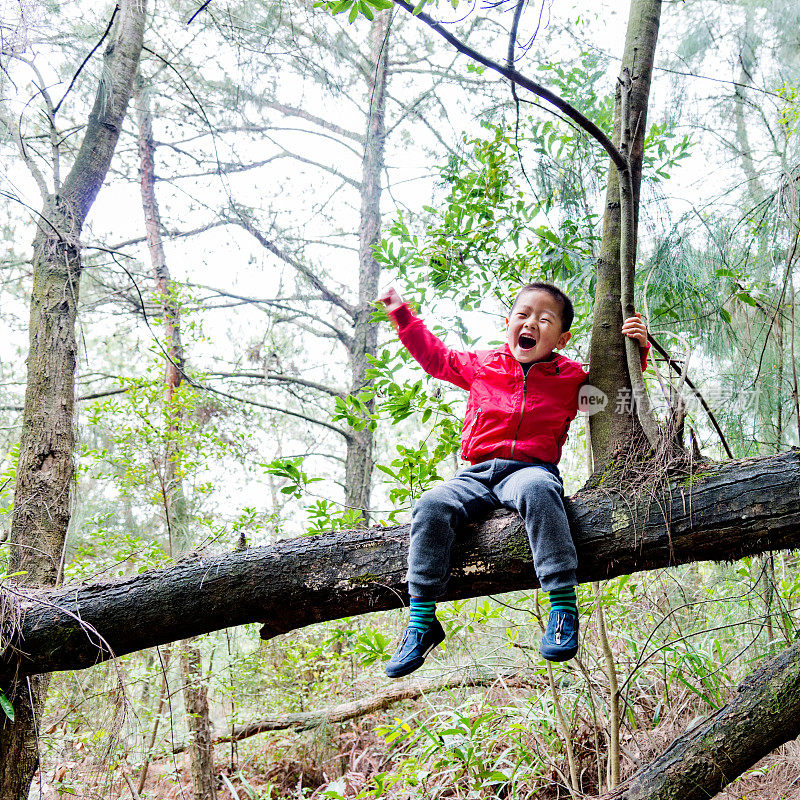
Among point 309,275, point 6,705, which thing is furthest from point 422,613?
point 309,275

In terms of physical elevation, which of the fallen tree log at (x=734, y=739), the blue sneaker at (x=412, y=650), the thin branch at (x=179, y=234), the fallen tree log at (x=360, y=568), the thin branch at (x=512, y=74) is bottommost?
the fallen tree log at (x=734, y=739)

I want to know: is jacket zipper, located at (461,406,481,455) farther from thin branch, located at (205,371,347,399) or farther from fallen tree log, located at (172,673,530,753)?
thin branch, located at (205,371,347,399)

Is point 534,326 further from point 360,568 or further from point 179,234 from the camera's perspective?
point 179,234

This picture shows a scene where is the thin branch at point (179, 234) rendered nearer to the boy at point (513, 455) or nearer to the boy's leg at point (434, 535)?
the boy at point (513, 455)

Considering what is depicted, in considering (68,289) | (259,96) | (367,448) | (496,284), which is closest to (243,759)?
(367,448)

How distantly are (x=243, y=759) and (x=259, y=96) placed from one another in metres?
5.21

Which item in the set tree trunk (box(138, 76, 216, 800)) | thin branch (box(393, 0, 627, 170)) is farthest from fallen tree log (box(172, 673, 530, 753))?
thin branch (box(393, 0, 627, 170))

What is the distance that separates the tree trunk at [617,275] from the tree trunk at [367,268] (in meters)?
3.75

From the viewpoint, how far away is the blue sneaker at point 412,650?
1.83 metres

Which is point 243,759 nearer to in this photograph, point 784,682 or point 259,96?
point 784,682

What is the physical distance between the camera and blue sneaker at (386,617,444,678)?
1832mm

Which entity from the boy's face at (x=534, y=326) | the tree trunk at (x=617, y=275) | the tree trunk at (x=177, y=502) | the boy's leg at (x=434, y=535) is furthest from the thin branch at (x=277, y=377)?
the boy's leg at (x=434, y=535)

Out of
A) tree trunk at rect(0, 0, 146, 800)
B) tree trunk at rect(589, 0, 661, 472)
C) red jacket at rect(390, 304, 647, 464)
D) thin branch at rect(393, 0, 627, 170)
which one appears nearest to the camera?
thin branch at rect(393, 0, 627, 170)

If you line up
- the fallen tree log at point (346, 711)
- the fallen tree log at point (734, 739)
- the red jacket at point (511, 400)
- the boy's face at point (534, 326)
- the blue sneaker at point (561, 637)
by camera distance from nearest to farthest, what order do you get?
the blue sneaker at point (561, 637) → the fallen tree log at point (734, 739) → the red jacket at point (511, 400) → the boy's face at point (534, 326) → the fallen tree log at point (346, 711)
